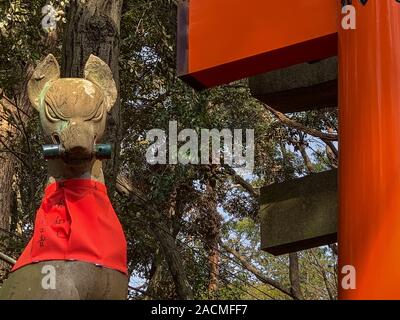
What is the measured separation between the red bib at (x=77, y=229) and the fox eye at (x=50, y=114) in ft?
0.95

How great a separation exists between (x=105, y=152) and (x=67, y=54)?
5.78ft

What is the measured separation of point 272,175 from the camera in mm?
10641

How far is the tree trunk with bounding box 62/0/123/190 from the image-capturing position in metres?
4.96

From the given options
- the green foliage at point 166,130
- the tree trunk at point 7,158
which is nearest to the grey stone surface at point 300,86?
the green foliage at point 166,130

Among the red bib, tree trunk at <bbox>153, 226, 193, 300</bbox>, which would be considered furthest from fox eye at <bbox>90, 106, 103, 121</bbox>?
tree trunk at <bbox>153, 226, 193, 300</bbox>

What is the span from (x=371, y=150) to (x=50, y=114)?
143 centimetres

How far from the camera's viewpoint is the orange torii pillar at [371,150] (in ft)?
10.6

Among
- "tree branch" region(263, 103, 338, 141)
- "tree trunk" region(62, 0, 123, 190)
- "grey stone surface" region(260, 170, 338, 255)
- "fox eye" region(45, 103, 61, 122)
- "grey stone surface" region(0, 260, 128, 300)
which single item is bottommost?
"grey stone surface" region(0, 260, 128, 300)

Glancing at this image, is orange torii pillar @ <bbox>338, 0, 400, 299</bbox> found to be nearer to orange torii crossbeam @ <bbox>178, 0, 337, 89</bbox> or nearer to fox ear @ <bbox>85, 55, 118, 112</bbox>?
orange torii crossbeam @ <bbox>178, 0, 337, 89</bbox>

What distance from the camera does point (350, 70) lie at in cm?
358

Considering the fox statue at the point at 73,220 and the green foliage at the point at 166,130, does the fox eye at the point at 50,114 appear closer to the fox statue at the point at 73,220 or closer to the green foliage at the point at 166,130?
the fox statue at the point at 73,220

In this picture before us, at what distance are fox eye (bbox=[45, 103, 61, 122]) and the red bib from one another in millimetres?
289

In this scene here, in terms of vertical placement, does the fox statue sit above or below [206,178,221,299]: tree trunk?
below
